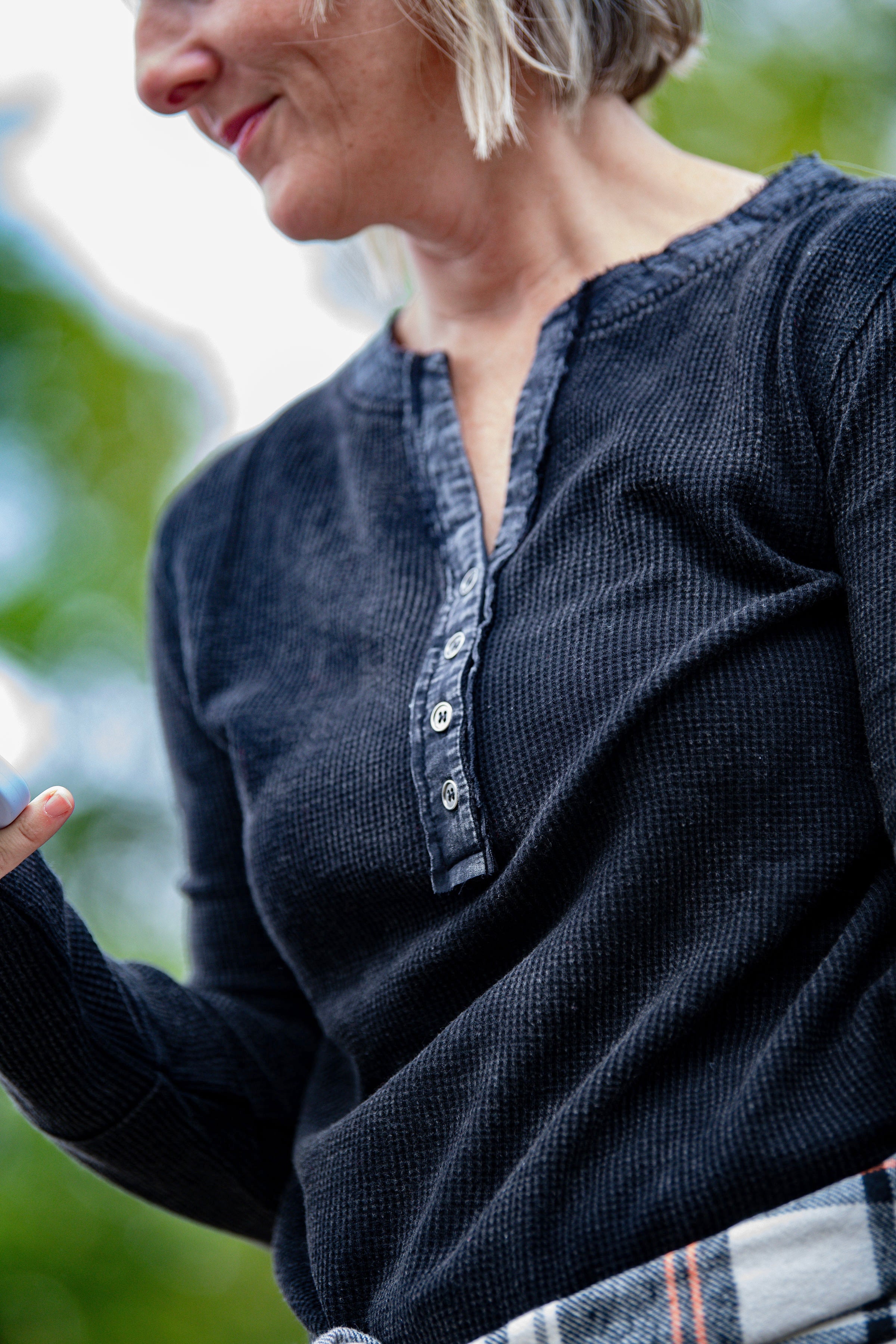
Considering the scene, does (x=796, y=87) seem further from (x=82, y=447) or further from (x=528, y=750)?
(x=528, y=750)

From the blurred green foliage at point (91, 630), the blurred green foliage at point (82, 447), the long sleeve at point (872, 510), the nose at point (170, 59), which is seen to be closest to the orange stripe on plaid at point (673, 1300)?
the long sleeve at point (872, 510)

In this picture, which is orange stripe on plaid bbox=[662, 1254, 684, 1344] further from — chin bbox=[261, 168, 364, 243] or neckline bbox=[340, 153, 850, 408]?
chin bbox=[261, 168, 364, 243]

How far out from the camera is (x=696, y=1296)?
0.59 metres

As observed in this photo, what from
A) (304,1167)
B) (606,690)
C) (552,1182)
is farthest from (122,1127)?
(606,690)

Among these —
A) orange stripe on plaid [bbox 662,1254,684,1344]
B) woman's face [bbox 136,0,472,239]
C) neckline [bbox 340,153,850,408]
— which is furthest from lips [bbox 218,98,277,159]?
orange stripe on plaid [bbox 662,1254,684,1344]

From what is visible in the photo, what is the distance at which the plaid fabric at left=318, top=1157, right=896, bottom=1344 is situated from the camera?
22.5 inches

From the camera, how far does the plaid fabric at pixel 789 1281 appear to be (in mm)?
572

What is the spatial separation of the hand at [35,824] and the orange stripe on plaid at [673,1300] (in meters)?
0.41

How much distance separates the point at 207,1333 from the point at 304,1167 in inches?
86.7

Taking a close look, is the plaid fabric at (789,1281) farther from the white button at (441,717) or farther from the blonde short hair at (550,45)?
the blonde short hair at (550,45)

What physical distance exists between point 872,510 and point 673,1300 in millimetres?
420

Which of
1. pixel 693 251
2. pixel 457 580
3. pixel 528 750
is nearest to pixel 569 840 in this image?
pixel 528 750

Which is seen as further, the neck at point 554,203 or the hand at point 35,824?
the neck at point 554,203

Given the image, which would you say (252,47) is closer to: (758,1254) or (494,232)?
(494,232)
